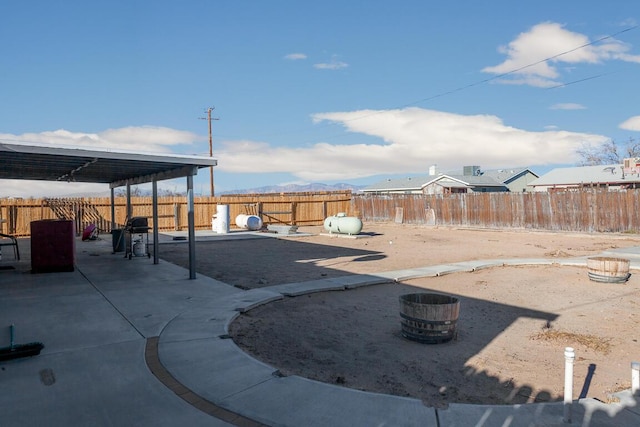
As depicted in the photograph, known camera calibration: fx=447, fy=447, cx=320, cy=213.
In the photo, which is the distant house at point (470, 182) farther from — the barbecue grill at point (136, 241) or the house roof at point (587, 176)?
the barbecue grill at point (136, 241)

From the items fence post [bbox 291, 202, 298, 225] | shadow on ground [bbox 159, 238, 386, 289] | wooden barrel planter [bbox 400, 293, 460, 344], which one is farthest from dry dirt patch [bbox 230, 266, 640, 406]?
fence post [bbox 291, 202, 298, 225]

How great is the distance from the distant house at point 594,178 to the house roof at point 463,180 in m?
7.17

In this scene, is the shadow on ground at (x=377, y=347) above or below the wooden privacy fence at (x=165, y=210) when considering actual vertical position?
below

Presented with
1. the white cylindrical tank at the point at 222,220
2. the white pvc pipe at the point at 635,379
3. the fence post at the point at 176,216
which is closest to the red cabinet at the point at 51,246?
the white pvc pipe at the point at 635,379

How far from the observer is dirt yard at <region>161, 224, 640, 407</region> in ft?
18.0

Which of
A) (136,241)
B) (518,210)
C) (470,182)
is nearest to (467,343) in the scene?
(136,241)

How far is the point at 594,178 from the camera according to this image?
41312 millimetres

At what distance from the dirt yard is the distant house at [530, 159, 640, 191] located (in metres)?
26.1

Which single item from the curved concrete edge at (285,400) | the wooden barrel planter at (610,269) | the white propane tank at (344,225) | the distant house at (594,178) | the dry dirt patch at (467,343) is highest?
the distant house at (594,178)

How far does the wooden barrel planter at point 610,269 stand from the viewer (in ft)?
38.5

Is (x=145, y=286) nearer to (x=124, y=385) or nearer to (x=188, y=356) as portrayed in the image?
(x=188, y=356)

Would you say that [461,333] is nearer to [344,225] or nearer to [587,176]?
[344,225]

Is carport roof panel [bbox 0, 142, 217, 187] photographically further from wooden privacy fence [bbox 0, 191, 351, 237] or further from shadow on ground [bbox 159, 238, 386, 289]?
wooden privacy fence [bbox 0, 191, 351, 237]

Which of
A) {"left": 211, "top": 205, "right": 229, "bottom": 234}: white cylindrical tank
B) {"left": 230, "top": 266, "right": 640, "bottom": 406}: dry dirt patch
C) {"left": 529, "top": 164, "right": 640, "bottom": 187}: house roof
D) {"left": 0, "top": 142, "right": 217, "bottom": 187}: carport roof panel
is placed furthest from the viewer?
{"left": 529, "top": 164, "right": 640, "bottom": 187}: house roof
